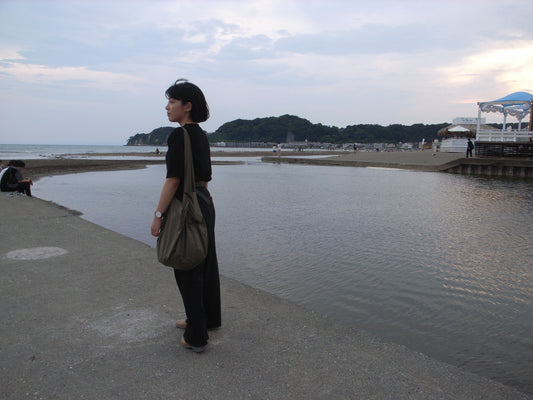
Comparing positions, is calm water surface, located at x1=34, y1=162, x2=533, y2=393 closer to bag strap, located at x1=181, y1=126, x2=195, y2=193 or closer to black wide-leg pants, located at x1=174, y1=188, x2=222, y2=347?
black wide-leg pants, located at x1=174, y1=188, x2=222, y2=347

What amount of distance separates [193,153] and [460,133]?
48223mm

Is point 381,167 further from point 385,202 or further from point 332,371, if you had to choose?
point 332,371

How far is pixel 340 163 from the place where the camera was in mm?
35969

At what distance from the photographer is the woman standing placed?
2648 mm

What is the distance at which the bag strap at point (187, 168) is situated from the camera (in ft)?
8.62

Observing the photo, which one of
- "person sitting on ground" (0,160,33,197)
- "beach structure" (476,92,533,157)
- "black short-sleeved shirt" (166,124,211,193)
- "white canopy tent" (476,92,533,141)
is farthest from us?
"white canopy tent" (476,92,533,141)

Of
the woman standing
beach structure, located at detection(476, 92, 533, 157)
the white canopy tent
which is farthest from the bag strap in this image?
the white canopy tent

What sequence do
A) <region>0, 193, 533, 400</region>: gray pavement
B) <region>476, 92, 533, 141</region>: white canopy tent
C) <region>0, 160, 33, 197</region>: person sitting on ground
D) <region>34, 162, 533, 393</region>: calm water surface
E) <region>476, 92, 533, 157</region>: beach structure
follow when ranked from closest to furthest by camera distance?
<region>0, 193, 533, 400</region>: gray pavement < <region>34, 162, 533, 393</region>: calm water surface < <region>0, 160, 33, 197</region>: person sitting on ground < <region>476, 92, 533, 157</region>: beach structure < <region>476, 92, 533, 141</region>: white canopy tent

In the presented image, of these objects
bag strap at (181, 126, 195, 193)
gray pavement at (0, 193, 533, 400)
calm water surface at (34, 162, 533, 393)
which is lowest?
calm water surface at (34, 162, 533, 393)

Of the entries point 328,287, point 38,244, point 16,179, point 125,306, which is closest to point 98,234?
point 38,244

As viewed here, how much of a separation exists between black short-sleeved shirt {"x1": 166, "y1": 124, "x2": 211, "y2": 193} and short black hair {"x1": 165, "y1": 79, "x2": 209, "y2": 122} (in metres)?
0.09

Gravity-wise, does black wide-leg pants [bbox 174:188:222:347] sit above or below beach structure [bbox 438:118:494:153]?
below

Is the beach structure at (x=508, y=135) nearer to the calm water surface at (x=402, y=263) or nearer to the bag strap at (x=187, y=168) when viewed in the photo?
the calm water surface at (x=402, y=263)

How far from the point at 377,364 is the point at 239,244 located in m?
4.59
